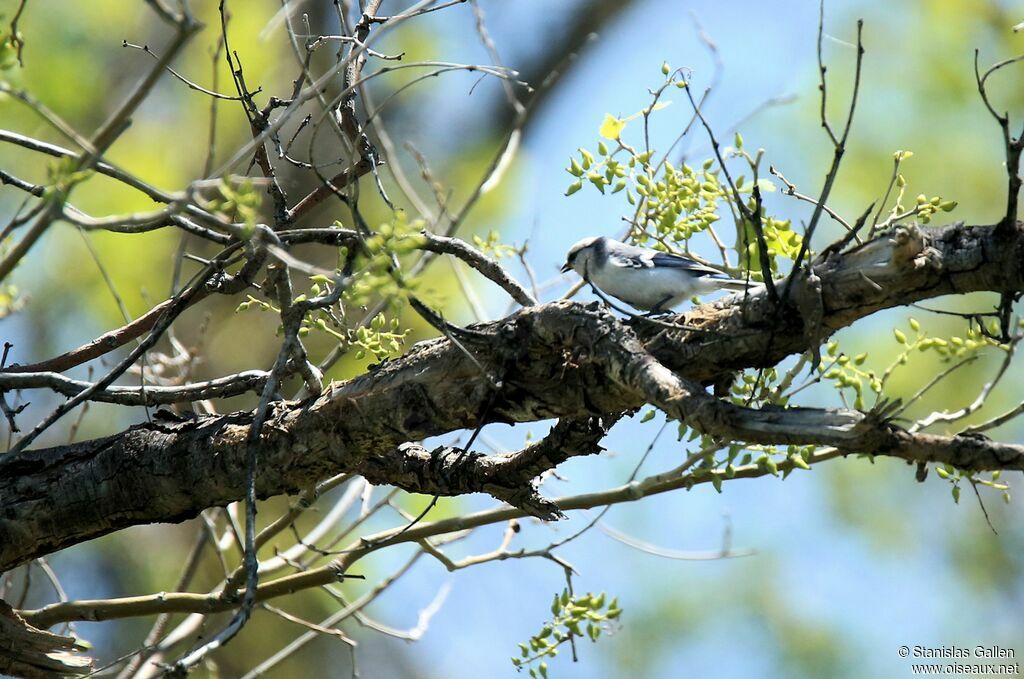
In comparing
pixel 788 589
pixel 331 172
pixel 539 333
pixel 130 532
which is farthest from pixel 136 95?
pixel 788 589

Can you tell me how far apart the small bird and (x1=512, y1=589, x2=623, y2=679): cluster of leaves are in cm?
106

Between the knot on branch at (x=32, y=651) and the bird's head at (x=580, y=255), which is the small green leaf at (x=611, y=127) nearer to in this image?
the bird's head at (x=580, y=255)

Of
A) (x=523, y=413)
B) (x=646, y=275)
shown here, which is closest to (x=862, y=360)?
(x=646, y=275)

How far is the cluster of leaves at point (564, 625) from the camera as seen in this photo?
2.80m

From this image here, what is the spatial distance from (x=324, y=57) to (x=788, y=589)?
6.89m

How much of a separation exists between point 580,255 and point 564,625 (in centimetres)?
154

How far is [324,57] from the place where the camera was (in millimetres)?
8188

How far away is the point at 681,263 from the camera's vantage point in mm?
3117

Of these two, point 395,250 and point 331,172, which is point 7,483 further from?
point 331,172

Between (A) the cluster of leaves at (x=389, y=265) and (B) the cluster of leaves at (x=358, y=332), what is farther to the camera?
(B) the cluster of leaves at (x=358, y=332)

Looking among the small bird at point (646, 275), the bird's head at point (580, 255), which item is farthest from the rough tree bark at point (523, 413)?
the bird's head at point (580, 255)

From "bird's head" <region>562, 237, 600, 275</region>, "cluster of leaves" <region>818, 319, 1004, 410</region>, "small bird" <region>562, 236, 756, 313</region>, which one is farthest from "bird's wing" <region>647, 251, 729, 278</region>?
"cluster of leaves" <region>818, 319, 1004, 410</region>

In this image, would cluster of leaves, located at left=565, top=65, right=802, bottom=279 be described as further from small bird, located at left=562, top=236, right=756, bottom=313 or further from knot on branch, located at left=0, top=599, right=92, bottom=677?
knot on branch, located at left=0, top=599, right=92, bottom=677

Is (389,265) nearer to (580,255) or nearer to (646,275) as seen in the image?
(646,275)
